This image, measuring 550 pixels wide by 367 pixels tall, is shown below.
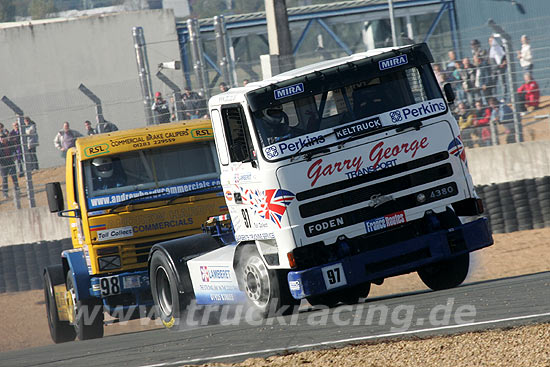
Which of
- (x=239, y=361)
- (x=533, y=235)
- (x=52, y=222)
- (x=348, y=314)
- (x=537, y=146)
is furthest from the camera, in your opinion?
(x=52, y=222)

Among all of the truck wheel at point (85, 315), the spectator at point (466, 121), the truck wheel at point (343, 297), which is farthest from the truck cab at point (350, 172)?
the spectator at point (466, 121)

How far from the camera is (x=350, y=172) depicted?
8.55m

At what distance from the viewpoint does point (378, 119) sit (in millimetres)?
8703

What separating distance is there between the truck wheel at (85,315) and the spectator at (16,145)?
6797mm

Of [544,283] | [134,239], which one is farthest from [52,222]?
[544,283]

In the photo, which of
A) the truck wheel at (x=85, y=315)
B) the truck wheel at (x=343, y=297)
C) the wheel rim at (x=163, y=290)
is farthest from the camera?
the truck wheel at (x=85, y=315)

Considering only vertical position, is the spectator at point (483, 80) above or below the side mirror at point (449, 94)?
above

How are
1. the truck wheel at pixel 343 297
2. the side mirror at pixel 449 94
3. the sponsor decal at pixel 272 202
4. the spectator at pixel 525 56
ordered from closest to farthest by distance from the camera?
the sponsor decal at pixel 272 202, the side mirror at pixel 449 94, the truck wheel at pixel 343 297, the spectator at pixel 525 56

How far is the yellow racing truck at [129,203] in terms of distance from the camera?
1115 cm

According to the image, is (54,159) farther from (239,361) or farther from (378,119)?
(239,361)

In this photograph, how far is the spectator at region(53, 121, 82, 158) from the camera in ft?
59.3

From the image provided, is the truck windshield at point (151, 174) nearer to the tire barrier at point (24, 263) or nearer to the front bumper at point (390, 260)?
the front bumper at point (390, 260)

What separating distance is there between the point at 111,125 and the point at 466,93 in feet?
22.7

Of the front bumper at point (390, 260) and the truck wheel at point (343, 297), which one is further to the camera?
the truck wheel at point (343, 297)
